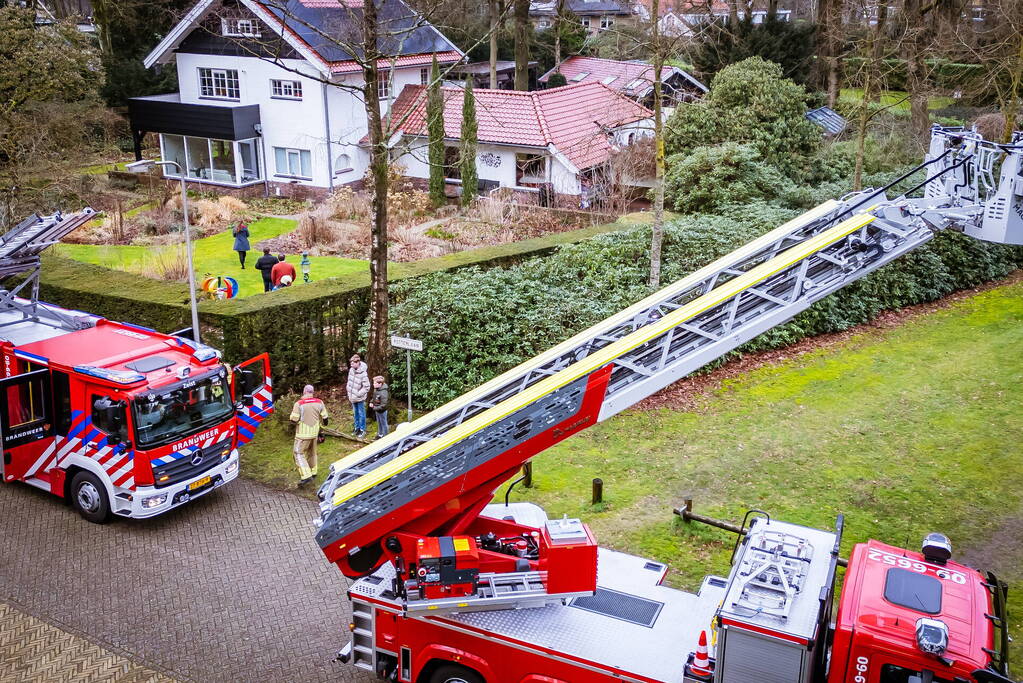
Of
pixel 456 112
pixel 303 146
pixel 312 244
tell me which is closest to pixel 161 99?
pixel 303 146

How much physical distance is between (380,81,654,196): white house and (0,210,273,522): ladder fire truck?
57.9ft

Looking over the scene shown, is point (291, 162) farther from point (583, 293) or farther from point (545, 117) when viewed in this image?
point (583, 293)

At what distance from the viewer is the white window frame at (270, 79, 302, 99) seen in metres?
35.6

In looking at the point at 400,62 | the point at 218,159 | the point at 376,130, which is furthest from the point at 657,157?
the point at 218,159

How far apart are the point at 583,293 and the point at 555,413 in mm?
11154

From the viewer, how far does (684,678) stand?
7906 mm

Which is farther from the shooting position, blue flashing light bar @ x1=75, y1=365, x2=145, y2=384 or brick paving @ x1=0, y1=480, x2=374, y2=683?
blue flashing light bar @ x1=75, y1=365, x2=145, y2=384

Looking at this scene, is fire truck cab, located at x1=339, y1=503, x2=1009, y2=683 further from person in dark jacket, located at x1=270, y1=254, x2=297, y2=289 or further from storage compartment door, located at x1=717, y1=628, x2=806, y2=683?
person in dark jacket, located at x1=270, y1=254, x2=297, y2=289

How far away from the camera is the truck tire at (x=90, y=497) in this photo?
13.6m

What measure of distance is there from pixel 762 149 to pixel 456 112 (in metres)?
13.0

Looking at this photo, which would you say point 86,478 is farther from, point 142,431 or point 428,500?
point 428,500

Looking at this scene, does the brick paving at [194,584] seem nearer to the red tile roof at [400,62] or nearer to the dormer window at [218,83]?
the red tile roof at [400,62]

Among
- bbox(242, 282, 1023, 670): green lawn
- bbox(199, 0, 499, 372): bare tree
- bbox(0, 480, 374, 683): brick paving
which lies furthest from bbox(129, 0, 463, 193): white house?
bbox(0, 480, 374, 683): brick paving

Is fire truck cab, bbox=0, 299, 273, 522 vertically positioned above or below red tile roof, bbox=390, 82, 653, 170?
below
